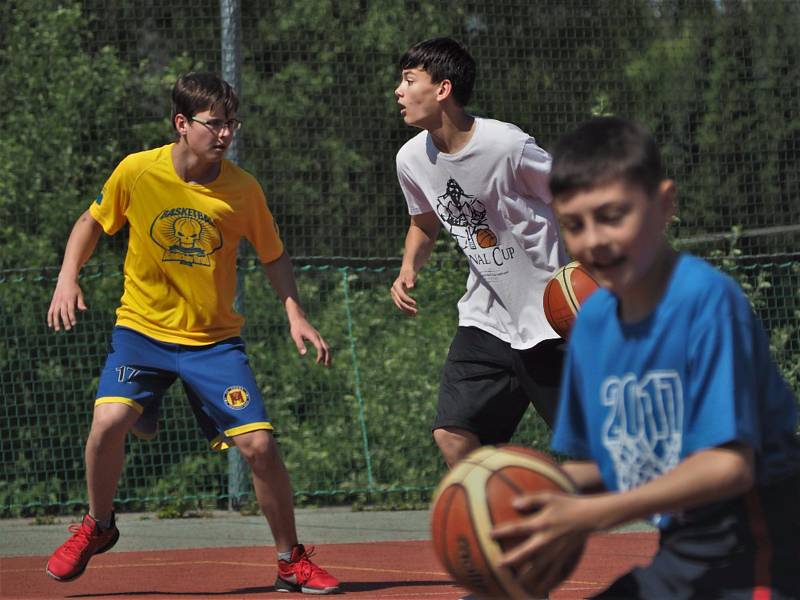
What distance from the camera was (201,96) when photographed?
5.66 metres

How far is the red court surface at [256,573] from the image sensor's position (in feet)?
18.9

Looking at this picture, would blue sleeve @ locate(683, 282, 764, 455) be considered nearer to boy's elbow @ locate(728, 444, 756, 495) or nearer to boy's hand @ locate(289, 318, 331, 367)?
boy's elbow @ locate(728, 444, 756, 495)

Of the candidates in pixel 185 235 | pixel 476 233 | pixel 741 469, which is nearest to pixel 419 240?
pixel 476 233

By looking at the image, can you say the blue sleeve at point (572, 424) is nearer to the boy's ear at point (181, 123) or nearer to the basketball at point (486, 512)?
the basketball at point (486, 512)

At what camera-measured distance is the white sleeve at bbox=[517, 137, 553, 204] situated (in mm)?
5055

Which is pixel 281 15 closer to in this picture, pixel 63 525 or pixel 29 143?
pixel 29 143

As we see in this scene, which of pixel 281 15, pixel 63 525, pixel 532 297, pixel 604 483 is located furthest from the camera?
pixel 281 15

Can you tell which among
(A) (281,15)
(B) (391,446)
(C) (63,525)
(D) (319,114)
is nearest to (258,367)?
(B) (391,446)

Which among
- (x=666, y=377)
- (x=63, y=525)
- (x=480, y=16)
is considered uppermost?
(x=480, y=16)

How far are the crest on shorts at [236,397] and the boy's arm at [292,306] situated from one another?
0.29 m

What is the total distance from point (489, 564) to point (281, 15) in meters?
8.27

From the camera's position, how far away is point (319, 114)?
10172 mm

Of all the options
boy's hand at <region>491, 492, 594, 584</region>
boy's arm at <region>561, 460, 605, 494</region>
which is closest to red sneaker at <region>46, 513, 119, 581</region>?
boy's arm at <region>561, 460, 605, 494</region>

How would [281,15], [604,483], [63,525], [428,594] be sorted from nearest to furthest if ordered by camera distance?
[604,483] → [428,594] → [63,525] → [281,15]
